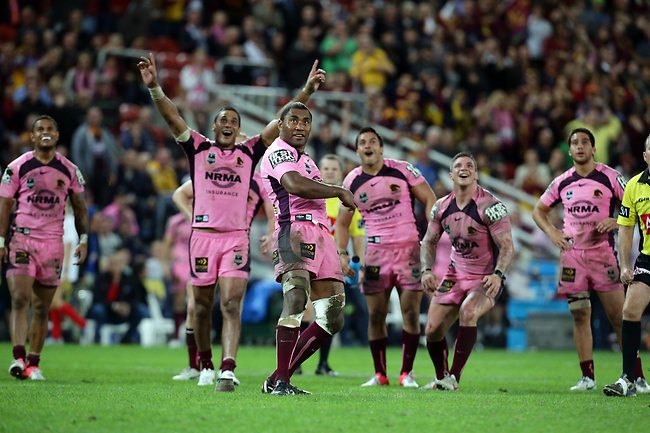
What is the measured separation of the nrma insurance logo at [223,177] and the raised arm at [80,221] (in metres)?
2.27

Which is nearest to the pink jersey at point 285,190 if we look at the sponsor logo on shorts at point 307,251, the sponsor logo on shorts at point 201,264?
the sponsor logo on shorts at point 307,251

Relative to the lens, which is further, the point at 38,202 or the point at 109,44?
the point at 109,44

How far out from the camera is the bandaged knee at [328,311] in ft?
35.5

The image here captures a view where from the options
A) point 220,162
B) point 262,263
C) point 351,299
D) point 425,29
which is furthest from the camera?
point 425,29

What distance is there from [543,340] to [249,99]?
890 centimetres

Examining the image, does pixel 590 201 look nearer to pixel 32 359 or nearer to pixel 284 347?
pixel 284 347

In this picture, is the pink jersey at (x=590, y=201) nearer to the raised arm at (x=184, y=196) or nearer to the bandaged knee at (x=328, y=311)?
the bandaged knee at (x=328, y=311)

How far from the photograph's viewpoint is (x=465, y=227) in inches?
496

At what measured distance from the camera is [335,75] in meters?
26.3

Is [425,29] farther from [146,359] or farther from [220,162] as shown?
[220,162]

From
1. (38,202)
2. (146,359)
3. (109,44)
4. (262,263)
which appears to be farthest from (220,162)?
(109,44)

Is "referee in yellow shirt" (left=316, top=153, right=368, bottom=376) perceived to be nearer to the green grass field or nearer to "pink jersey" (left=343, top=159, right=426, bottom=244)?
the green grass field

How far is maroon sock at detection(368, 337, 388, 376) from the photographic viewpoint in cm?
1334

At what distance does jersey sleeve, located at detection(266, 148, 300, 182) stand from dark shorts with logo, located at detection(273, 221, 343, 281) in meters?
0.54
